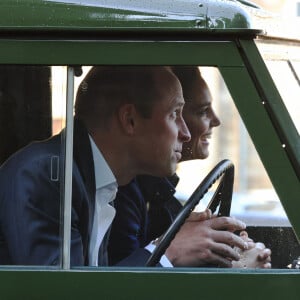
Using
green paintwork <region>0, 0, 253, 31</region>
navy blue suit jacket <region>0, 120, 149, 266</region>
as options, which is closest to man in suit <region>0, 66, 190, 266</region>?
navy blue suit jacket <region>0, 120, 149, 266</region>

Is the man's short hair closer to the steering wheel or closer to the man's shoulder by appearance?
→ the man's shoulder

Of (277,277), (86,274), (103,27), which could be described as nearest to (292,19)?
(103,27)

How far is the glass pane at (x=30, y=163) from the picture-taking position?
2270mm

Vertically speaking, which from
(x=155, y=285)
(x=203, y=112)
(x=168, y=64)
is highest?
(x=168, y=64)

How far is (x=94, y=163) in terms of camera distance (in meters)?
2.33

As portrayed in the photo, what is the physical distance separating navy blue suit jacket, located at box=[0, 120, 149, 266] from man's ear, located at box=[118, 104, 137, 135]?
118 millimetres

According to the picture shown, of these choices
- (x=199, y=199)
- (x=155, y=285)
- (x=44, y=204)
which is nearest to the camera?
(x=155, y=285)

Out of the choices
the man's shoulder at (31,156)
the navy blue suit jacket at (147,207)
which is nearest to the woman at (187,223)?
the navy blue suit jacket at (147,207)

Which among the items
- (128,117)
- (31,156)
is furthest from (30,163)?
(128,117)

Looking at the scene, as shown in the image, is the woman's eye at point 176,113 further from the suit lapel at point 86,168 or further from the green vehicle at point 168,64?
the suit lapel at point 86,168

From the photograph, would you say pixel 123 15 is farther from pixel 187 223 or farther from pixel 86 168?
pixel 187 223

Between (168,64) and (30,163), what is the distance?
1.58 feet

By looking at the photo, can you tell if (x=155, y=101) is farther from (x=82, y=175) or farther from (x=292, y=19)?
(x=292, y=19)

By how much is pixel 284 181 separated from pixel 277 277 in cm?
25
